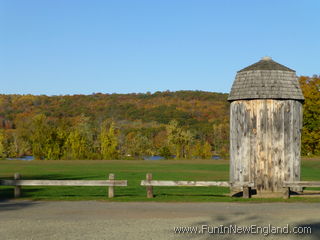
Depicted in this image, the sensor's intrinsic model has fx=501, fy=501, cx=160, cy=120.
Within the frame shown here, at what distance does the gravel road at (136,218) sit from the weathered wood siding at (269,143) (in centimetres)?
287

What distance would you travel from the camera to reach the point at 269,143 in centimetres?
2092

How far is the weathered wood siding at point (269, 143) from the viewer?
20.9 m

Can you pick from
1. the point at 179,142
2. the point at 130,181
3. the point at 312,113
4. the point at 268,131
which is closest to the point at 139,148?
the point at 179,142

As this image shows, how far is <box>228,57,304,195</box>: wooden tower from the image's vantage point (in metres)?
20.9

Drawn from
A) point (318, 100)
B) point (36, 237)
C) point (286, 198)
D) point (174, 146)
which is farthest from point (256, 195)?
point (174, 146)

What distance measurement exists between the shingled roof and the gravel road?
4998 millimetres

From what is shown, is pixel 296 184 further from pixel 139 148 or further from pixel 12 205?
pixel 139 148

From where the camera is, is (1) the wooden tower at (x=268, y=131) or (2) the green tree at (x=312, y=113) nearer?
(1) the wooden tower at (x=268, y=131)

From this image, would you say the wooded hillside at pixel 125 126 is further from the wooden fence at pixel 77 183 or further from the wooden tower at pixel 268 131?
the wooden fence at pixel 77 183

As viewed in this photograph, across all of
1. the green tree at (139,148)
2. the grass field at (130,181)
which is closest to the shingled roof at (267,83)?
the grass field at (130,181)

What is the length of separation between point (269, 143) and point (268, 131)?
1.65 ft

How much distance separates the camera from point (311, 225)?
42.6 ft

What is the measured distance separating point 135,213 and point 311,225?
5.24m

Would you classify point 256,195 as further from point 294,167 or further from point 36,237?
point 36,237
